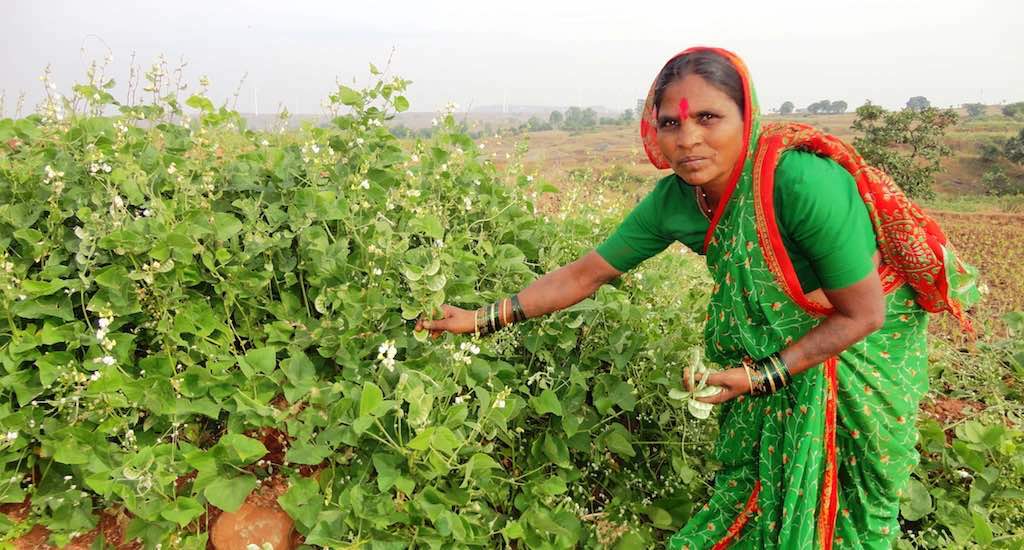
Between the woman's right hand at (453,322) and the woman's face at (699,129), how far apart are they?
96 centimetres

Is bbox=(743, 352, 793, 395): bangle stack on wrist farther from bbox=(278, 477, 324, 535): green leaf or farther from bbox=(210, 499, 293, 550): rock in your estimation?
bbox=(210, 499, 293, 550): rock

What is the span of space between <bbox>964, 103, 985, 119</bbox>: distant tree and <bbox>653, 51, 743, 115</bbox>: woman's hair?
88456 mm

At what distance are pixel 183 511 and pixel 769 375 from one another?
184 cm

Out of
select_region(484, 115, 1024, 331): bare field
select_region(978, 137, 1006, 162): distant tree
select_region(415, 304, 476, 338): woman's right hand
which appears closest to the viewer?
select_region(415, 304, 476, 338): woman's right hand

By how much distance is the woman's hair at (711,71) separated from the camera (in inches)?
72.3

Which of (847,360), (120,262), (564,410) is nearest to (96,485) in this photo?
(120,262)

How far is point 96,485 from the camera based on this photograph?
6.04 feet

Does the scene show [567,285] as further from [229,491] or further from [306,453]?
[229,491]

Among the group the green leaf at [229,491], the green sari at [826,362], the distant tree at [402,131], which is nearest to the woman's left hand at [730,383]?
Result: the green sari at [826,362]

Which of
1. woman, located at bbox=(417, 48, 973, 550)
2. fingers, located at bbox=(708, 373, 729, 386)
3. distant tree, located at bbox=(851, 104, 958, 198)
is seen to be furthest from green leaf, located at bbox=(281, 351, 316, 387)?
distant tree, located at bbox=(851, 104, 958, 198)

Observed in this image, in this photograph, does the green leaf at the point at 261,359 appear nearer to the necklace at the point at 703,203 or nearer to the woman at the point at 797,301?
the woman at the point at 797,301

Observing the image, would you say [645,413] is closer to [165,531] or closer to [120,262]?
[165,531]

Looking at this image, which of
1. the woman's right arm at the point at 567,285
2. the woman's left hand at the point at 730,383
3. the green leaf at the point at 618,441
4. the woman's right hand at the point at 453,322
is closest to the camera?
the woman's left hand at the point at 730,383

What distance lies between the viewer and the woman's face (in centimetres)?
184
